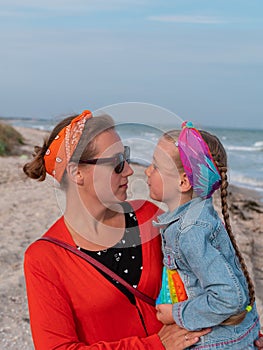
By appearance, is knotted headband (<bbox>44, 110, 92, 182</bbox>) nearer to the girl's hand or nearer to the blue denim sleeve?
the blue denim sleeve

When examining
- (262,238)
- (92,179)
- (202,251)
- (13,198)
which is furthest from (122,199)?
(13,198)

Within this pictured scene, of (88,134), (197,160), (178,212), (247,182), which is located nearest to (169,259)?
(178,212)

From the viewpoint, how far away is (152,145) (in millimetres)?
2486

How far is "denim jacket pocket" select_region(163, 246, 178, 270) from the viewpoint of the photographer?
2340mm

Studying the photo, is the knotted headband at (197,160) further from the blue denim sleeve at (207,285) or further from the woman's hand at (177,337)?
the woman's hand at (177,337)

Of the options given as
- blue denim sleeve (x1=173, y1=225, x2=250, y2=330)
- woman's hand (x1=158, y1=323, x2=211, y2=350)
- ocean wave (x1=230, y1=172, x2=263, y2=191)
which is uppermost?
blue denim sleeve (x1=173, y1=225, x2=250, y2=330)

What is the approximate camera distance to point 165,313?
2.31 metres

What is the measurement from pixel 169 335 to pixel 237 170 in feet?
62.6

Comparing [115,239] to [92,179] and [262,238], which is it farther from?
[262,238]

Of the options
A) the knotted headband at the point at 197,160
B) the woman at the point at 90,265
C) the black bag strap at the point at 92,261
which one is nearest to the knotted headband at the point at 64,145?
the woman at the point at 90,265

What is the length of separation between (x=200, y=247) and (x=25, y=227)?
6.79m

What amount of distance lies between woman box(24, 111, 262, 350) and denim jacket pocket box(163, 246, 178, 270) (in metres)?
0.06

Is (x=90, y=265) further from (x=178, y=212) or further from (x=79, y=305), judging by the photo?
(x=178, y=212)

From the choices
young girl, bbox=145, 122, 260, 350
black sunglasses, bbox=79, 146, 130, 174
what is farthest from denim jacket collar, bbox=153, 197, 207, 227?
black sunglasses, bbox=79, 146, 130, 174
